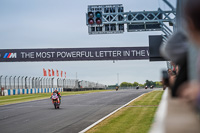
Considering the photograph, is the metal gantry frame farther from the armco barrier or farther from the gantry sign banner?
the armco barrier

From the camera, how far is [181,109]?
5.76 ft

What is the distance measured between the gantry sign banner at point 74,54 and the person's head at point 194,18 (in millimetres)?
36930

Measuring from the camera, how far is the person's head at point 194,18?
4.80 ft

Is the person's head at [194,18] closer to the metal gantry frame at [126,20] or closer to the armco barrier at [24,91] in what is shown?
the metal gantry frame at [126,20]

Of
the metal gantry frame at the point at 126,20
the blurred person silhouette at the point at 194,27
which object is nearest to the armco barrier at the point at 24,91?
the metal gantry frame at the point at 126,20

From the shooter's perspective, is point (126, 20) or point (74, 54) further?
point (74, 54)

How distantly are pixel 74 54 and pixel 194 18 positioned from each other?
37.7 metres

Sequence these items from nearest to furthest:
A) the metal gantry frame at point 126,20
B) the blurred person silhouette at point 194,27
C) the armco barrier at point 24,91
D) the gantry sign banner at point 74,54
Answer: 1. the blurred person silhouette at point 194,27
2. the metal gantry frame at point 126,20
3. the gantry sign banner at point 74,54
4. the armco barrier at point 24,91

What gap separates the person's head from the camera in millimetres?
1462

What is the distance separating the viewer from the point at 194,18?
4.89 feet

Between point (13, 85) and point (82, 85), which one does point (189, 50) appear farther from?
point (82, 85)

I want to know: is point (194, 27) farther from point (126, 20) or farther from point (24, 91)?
point (24, 91)

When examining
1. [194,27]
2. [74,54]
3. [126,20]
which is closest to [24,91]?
[74,54]

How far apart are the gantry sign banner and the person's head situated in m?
36.9
